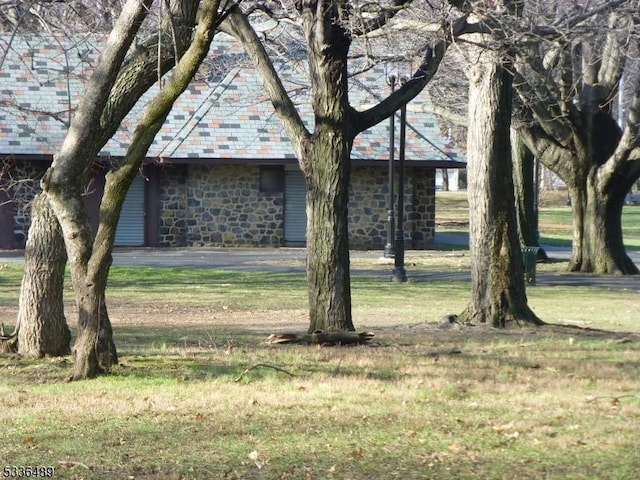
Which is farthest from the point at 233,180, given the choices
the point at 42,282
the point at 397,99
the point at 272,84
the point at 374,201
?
the point at 42,282

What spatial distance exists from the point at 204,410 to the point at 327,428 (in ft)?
3.51

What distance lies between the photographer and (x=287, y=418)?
7.86 meters

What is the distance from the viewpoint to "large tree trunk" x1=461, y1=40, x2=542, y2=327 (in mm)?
14836

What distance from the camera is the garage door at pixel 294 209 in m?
36.5

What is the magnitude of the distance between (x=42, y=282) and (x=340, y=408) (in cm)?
375

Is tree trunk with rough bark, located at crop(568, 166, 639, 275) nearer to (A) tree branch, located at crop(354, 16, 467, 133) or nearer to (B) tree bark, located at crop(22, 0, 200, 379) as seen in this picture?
(A) tree branch, located at crop(354, 16, 467, 133)

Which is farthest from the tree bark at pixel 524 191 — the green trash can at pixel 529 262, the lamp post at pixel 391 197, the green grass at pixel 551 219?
the green grass at pixel 551 219

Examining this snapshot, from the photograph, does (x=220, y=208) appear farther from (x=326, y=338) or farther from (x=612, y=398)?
(x=612, y=398)

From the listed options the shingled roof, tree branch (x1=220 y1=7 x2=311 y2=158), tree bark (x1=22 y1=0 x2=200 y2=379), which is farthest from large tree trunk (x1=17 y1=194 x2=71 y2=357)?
the shingled roof

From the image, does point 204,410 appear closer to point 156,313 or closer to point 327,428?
point 327,428

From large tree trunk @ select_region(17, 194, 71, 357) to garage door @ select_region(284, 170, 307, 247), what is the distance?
83.9 ft

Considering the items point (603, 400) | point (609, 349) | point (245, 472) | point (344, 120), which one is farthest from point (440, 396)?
point (344, 120)

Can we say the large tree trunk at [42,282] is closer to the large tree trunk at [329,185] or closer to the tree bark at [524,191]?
the large tree trunk at [329,185]

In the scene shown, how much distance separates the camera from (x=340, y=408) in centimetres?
825
